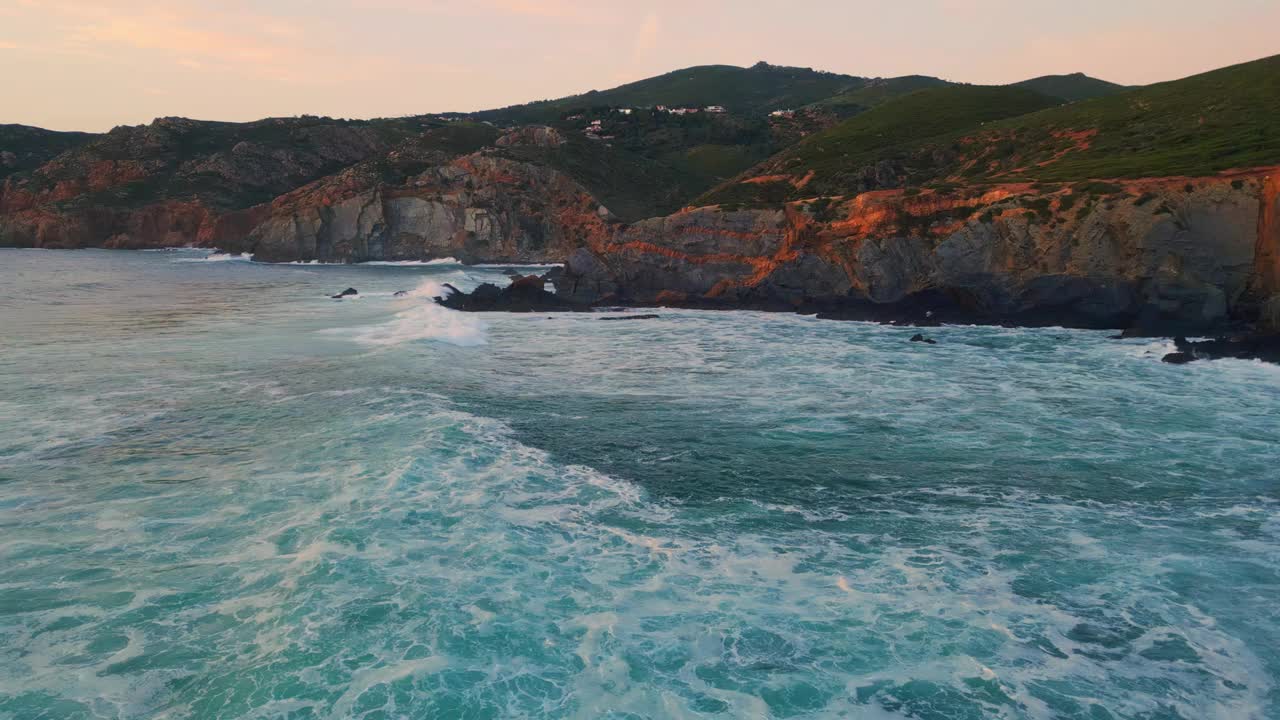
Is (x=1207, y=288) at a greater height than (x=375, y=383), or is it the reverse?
(x=1207, y=288)

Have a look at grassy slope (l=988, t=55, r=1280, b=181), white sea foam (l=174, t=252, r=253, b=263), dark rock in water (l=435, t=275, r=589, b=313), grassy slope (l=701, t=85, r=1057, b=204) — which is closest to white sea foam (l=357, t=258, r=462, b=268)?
white sea foam (l=174, t=252, r=253, b=263)

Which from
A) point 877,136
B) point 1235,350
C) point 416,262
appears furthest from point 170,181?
point 1235,350

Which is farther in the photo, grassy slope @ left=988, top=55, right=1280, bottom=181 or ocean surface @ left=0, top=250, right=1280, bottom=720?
grassy slope @ left=988, top=55, right=1280, bottom=181

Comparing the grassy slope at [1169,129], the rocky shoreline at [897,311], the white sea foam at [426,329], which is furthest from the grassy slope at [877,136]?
the white sea foam at [426,329]

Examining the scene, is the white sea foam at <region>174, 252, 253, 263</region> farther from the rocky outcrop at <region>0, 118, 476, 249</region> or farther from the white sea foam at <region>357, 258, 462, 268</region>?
the white sea foam at <region>357, 258, 462, 268</region>

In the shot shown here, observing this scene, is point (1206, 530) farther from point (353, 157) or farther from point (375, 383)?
point (353, 157)

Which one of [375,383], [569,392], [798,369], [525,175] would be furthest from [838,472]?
[525,175]

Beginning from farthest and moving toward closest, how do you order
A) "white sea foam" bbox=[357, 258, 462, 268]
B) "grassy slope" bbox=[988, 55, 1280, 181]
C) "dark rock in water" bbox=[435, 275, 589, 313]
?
"white sea foam" bbox=[357, 258, 462, 268], "dark rock in water" bbox=[435, 275, 589, 313], "grassy slope" bbox=[988, 55, 1280, 181]
